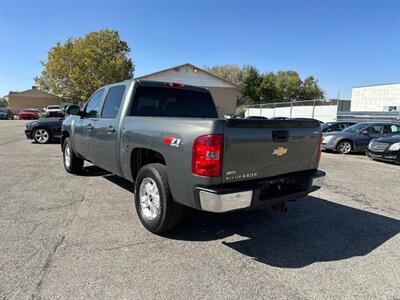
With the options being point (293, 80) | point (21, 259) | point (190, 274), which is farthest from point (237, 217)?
point (293, 80)

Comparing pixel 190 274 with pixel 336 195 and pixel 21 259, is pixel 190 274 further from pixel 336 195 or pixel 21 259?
pixel 336 195

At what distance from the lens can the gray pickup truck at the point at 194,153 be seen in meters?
3.44

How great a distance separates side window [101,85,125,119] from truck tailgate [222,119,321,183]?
252 cm

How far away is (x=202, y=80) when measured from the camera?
39.1m

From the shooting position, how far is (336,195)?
6.57 m

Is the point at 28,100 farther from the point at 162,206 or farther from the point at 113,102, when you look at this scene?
the point at 162,206

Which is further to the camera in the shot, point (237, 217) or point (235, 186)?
point (237, 217)

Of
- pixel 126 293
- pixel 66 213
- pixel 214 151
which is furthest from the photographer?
pixel 66 213

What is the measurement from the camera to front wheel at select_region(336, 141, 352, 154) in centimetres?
1453

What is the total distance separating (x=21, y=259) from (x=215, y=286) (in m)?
2.07

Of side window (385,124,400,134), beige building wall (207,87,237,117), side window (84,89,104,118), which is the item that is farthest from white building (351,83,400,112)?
side window (84,89,104,118)

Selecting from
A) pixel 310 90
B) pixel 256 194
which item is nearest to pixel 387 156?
pixel 256 194

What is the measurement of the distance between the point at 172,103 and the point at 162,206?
6.77 ft

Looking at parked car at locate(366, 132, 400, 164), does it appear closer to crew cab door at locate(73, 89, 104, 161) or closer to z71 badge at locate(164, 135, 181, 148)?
crew cab door at locate(73, 89, 104, 161)
